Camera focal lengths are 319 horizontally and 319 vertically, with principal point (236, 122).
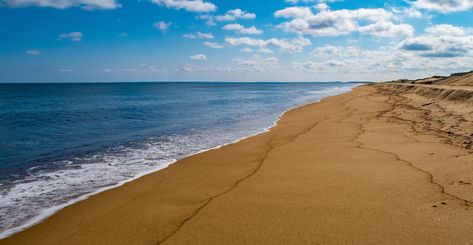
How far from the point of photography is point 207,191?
6.93 meters

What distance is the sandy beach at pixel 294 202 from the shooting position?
454 cm

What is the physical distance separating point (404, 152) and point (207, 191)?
589 centimetres

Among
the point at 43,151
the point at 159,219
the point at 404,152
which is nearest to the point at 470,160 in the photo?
the point at 404,152

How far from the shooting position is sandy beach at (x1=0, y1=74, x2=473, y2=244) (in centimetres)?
454

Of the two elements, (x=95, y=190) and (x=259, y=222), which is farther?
(x=95, y=190)

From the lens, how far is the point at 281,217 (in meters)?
5.10

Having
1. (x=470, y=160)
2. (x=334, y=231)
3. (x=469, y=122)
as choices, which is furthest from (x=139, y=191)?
(x=469, y=122)

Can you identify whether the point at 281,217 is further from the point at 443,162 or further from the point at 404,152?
the point at 404,152

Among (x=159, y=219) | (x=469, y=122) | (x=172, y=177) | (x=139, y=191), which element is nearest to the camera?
(x=159, y=219)

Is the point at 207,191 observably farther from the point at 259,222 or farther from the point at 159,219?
the point at 259,222

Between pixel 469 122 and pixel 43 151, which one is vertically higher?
pixel 469 122

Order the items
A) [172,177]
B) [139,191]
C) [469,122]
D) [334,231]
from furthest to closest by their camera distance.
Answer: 1. [469,122]
2. [172,177]
3. [139,191]
4. [334,231]

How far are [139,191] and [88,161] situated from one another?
4.68 m

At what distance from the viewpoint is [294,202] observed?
Answer: 5.77m
